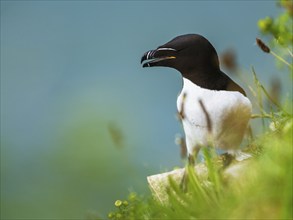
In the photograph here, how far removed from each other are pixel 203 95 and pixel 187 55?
299mm

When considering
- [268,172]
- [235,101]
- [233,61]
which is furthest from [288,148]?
[235,101]

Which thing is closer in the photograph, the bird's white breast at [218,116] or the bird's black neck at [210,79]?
the bird's white breast at [218,116]

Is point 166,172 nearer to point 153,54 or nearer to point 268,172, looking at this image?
point 153,54

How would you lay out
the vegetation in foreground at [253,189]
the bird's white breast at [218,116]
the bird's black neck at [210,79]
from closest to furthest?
1. the vegetation in foreground at [253,189]
2. the bird's white breast at [218,116]
3. the bird's black neck at [210,79]

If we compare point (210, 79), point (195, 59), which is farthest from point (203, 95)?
point (195, 59)

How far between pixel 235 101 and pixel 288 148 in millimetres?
1392

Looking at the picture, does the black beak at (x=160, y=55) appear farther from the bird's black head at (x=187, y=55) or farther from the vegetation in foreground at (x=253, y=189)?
the vegetation in foreground at (x=253, y=189)

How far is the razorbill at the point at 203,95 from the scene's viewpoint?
3.89 m

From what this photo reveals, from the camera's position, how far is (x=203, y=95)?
13.1 ft

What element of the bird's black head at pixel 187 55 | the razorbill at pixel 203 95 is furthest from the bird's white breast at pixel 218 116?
the bird's black head at pixel 187 55

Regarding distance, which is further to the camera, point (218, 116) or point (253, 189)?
point (218, 116)

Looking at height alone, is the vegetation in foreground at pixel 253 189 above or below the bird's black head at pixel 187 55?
below

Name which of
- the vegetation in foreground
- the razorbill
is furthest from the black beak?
the vegetation in foreground

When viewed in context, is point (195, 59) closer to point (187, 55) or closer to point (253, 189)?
point (187, 55)
